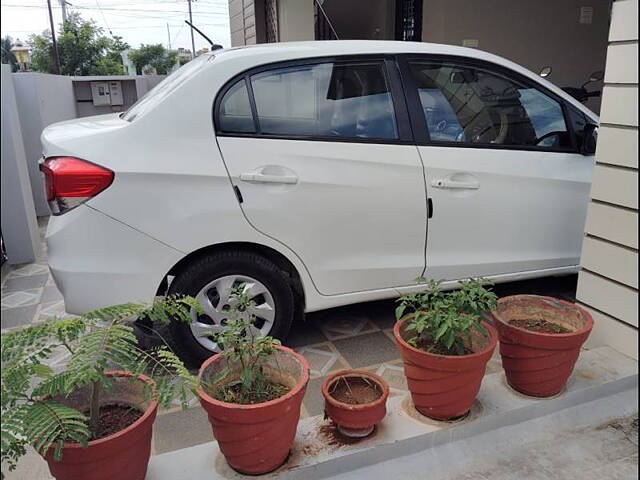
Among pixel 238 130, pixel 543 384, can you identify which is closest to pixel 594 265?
pixel 543 384

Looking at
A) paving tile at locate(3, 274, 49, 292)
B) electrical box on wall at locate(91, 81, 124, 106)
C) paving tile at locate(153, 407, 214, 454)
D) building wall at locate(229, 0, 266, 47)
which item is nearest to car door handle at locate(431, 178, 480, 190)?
paving tile at locate(153, 407, 214, 454)

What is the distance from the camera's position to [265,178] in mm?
2496

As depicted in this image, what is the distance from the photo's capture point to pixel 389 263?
280cm

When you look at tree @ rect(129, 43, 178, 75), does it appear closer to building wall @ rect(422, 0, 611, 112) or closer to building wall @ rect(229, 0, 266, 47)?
building wall @ rect(229, 0, 266, 47)

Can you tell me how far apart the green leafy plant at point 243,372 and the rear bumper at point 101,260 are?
71 cm

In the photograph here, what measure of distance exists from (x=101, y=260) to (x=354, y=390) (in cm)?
Result: 126

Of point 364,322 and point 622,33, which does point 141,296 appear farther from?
point 622,33

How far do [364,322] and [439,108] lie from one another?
1322 millimetres

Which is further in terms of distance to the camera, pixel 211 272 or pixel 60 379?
pixel 211 272

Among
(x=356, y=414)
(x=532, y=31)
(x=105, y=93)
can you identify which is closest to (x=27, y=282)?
(x=356, y=414)

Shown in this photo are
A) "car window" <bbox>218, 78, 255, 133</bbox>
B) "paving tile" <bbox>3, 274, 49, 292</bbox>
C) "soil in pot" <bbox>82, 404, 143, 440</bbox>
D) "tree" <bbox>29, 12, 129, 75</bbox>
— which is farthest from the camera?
"tree" <bbox>29, 12, 129, 75</bbox>

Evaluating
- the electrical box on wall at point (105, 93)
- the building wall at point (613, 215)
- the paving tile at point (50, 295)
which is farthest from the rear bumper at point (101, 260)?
the electrical box on wall at point (105, 93)

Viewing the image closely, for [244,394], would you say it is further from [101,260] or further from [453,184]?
[453,184]

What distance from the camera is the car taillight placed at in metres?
2.31
